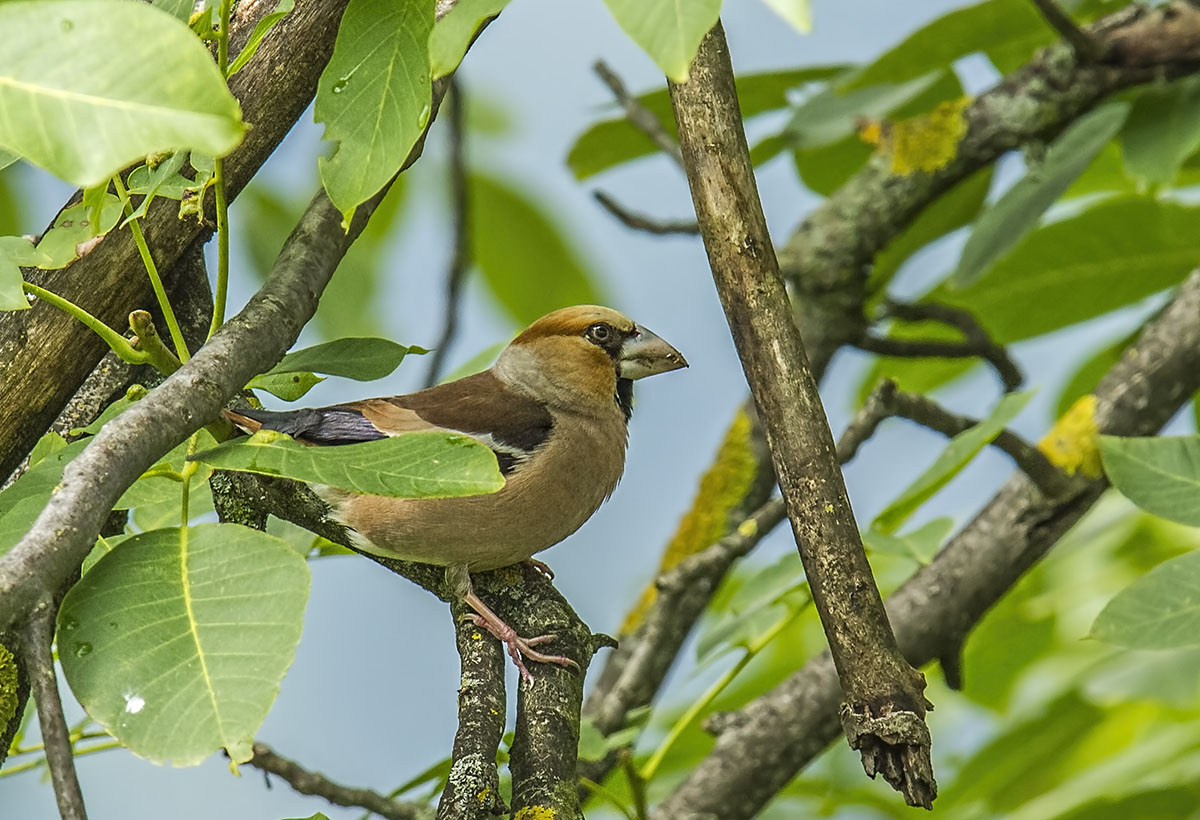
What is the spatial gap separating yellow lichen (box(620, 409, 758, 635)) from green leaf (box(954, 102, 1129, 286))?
813 millimetres

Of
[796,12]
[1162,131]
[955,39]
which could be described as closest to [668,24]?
[796,12]

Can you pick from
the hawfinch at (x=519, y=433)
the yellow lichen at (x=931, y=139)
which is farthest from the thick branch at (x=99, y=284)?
the yellow lichen at (x=931, y=139)

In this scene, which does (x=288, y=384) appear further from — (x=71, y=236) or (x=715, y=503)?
(x=715, y=503)

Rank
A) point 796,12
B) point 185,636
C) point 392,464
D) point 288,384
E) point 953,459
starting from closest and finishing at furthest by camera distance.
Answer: point 796,12 → point 185,636 → point 392,464 → point 288,384 → point 953,459

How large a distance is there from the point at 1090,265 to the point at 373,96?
2.31m

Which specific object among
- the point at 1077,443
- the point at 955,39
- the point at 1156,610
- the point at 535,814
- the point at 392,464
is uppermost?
the point at 955,39

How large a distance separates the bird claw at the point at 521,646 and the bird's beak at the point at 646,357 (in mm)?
814

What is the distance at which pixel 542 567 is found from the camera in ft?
7.54

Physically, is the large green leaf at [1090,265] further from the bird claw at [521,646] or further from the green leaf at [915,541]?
the bird claw at [521,646]

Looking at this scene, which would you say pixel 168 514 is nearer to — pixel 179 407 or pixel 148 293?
pixel 148 293

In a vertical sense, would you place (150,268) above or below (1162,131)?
above

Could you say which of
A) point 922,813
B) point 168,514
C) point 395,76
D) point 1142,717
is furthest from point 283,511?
point 1142,717

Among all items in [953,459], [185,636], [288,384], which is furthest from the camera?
[953,459]

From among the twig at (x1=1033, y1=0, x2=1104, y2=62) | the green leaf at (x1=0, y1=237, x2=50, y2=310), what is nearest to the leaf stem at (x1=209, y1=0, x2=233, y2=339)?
the green leaf at (x1=0, y1=237, x2=50, y2=310)
